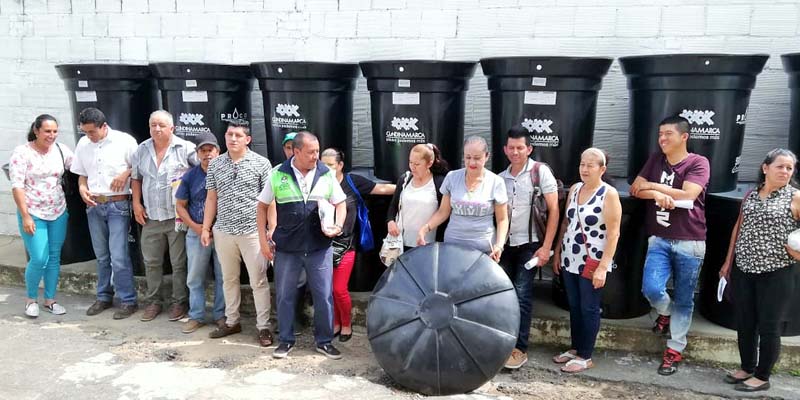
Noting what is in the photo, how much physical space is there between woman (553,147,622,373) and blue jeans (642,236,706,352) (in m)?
0.31

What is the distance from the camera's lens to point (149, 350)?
444cm

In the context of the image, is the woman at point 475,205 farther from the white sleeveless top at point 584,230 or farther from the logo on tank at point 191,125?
the logo on tank at point 191,125

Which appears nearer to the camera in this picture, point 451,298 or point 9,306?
point 451,298

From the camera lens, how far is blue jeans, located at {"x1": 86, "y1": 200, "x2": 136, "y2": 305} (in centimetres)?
501

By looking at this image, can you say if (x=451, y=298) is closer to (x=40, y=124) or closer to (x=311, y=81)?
(x=311, y=81)

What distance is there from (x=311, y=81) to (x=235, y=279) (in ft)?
5.08

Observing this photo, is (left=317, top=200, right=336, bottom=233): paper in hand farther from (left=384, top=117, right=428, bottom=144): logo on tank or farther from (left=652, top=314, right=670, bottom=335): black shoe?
(left=652, top=314, right=670, bottom=335): black shoe

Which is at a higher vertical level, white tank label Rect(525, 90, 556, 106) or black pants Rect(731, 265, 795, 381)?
white tank label Rect(525, 90, 556, 106)

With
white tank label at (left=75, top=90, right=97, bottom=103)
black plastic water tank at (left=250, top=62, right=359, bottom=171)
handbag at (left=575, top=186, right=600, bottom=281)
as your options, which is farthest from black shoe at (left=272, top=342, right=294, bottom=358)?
white tank label at (left=75, top=90, right=97, bottom=103)

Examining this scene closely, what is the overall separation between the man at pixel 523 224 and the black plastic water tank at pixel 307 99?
56.1 inches

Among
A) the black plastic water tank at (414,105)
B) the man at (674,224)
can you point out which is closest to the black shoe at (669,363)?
the man at (674,224)

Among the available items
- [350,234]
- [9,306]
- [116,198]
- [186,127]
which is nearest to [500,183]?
[350,234]

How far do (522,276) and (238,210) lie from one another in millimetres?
1949

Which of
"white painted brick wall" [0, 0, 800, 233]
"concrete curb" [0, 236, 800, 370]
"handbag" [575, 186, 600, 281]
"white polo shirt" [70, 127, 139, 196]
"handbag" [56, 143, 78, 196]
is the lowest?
"concrete curb" [0, 236, 800, 370]
